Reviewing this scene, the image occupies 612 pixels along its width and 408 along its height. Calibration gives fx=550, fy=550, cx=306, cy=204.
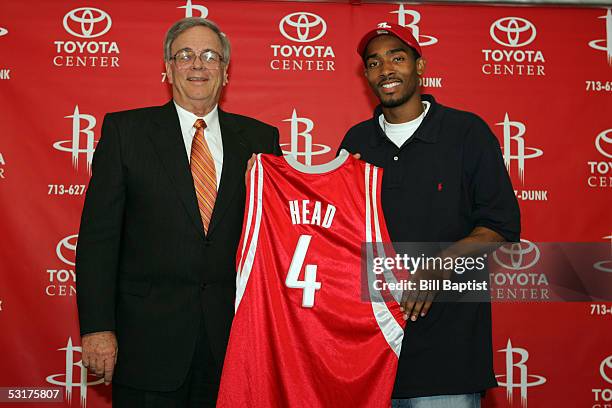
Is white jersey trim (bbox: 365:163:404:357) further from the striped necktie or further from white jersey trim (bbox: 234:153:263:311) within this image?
the striped necktie

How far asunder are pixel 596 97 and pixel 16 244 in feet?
11.2

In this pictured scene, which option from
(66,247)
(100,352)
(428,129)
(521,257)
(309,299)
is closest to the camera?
(100,352)

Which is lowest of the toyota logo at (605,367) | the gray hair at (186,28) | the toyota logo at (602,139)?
the toyota logo at (605,367)

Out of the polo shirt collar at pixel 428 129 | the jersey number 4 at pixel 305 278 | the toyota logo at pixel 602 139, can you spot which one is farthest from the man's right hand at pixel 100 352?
the toyota logo at pixel 602 139

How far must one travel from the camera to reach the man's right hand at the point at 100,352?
184 centimetres

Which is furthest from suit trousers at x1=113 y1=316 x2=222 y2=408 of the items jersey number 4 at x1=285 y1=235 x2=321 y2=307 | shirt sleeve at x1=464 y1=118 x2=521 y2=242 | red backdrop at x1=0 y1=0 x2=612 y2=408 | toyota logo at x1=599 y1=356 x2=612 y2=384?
toyota logo at x1=599 y1=356 x2=612 y2=384

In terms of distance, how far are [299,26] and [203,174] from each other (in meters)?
1.55

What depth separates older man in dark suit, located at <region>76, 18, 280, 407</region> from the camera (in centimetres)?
185

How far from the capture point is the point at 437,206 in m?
1.99

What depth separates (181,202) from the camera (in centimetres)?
190

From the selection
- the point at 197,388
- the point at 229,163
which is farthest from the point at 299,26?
the point at 197,388

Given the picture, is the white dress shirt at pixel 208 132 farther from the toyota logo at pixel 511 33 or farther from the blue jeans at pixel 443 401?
the toyota logo at pixel 511 33

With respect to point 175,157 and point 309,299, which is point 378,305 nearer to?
point 309,299

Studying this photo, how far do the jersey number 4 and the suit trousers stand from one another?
0.34 meters
